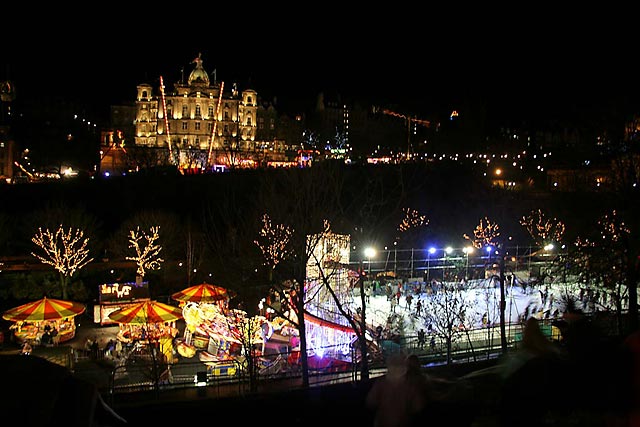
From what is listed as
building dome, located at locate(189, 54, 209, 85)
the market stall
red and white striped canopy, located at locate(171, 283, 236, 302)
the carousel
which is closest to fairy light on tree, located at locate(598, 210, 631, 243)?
red and white striped canopy, located at locate(171, 283, 236, 302)

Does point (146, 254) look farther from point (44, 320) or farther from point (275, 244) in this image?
point (275, 244)

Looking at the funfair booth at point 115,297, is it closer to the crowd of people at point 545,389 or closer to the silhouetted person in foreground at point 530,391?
the crowd of people at point 545,389

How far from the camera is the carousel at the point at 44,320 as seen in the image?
1177 centimetres

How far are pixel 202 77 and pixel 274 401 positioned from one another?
47.1 m

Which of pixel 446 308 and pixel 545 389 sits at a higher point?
pixel 545 389

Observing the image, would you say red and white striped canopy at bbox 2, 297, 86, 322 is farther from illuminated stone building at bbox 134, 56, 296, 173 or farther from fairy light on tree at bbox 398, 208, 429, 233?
illuminated stone building at bbox 134, 56, 296, 173

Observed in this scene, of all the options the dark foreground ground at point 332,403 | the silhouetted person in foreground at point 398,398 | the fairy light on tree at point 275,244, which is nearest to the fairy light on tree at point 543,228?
the fairy light on tree at point 275,244

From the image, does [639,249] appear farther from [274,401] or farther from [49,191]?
[49,191]

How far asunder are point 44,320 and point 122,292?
92.3 inches

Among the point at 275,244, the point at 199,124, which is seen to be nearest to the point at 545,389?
the point at 275,244

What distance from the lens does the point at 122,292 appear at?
14.1m

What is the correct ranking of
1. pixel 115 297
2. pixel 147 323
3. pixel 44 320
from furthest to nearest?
pixel 115 297, pixel 44 320, pixel 147 323

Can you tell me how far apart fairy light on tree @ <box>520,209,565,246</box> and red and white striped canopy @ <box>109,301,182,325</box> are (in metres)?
13.5

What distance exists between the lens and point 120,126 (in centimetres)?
5153
